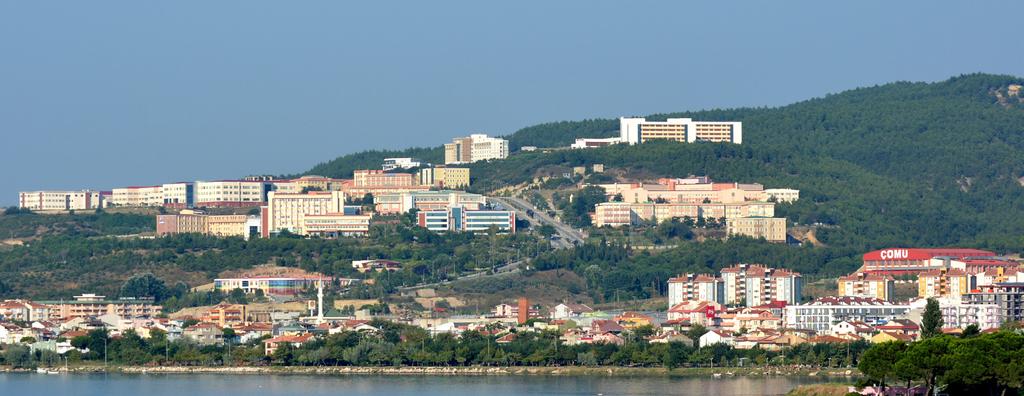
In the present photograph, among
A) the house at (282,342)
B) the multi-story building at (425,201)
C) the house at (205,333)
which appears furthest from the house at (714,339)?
the multi-story building at (425,201)

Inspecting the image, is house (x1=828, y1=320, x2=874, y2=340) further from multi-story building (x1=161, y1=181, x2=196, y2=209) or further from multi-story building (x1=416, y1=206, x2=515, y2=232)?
multi-story building (x1=161, y1=181, x2=196, y2=209)

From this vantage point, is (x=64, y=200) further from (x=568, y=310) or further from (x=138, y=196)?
(x=568, y=310)

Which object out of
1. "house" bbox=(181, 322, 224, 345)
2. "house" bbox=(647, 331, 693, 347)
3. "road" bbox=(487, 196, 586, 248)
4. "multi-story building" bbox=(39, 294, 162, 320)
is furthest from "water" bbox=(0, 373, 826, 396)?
"road" bbox=(487, 196, 586, 248)

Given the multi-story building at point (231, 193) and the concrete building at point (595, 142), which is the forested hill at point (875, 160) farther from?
the multi-story building at point (231, 193)

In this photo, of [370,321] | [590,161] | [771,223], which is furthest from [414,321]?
[590,161]

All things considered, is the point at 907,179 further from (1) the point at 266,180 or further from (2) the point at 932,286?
(2) the point at 932,286

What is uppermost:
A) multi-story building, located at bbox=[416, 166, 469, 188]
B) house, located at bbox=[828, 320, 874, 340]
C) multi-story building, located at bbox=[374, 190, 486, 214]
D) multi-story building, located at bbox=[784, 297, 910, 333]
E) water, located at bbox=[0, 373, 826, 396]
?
multi-story building, located at bbox=[416, 166, 469, 188]
